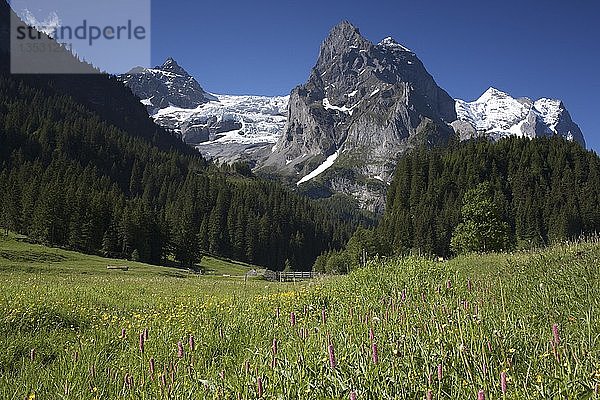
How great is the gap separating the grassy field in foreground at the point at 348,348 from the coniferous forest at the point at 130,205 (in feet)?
250

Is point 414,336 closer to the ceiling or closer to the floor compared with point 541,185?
closer to the floor

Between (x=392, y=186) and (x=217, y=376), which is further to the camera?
(x=392, y=186)

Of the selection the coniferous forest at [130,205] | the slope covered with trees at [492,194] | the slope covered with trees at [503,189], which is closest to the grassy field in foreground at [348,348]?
the coniferous forest at [130,205]

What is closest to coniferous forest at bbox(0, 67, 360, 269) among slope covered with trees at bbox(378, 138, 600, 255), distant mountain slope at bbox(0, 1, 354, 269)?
distant mountain slope at bbox(0, 1, 354, 269)

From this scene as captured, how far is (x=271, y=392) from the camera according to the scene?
4363 millimetres

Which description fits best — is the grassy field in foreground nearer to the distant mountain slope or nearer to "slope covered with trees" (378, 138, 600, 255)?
the distant mountain slope

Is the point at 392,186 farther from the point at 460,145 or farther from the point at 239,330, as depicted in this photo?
the point at 239,330

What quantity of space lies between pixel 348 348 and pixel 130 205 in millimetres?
99524

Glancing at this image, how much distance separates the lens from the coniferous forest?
81562 mm

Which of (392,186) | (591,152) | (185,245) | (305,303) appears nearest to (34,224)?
(185,245)

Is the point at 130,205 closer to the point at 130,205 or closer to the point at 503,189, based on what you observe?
the point at 130,205

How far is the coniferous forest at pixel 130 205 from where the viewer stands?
268ft

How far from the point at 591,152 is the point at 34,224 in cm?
13840

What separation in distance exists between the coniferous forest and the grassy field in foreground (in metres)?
76.2
